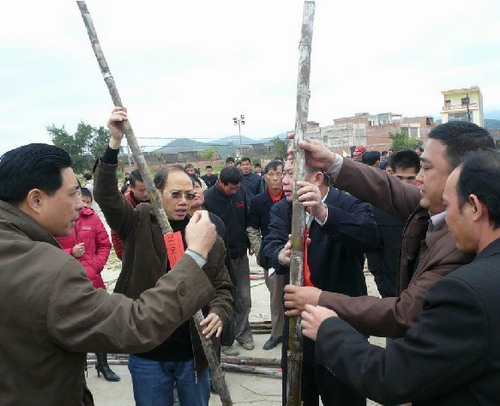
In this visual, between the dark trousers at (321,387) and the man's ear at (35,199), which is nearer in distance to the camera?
the man's ear at (35,199)

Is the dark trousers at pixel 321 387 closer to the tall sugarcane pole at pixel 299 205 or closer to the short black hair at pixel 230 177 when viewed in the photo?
the tall sugarcane pole at pixel 299 205

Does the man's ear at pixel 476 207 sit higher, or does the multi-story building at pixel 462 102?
the multi-story building at pixel 462 102

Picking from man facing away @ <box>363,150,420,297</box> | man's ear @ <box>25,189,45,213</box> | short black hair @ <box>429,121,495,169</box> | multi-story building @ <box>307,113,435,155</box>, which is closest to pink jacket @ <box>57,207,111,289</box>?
man facing away @ <box>363,150,420,297</box>

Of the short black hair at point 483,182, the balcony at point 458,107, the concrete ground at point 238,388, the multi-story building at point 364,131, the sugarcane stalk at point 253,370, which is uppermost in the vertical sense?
the balcony at point 458,107

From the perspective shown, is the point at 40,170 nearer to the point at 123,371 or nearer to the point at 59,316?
the point at 59,316

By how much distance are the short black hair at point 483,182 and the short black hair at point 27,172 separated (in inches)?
62.3

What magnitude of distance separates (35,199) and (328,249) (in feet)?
6.32

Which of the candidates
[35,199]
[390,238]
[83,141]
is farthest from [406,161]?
[83,141]

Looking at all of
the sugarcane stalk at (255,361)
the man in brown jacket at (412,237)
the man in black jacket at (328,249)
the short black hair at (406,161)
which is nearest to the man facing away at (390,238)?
the short black hair at (406,161)

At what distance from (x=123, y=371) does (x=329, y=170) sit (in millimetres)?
3800

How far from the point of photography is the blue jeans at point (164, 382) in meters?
2.71

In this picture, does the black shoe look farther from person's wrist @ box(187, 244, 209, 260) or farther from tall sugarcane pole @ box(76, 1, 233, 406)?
person's wrist @ box(187, 244, 209, 260)

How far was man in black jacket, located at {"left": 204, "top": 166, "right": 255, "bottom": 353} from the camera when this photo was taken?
552cm

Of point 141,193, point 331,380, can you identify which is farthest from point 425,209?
point 141,193
